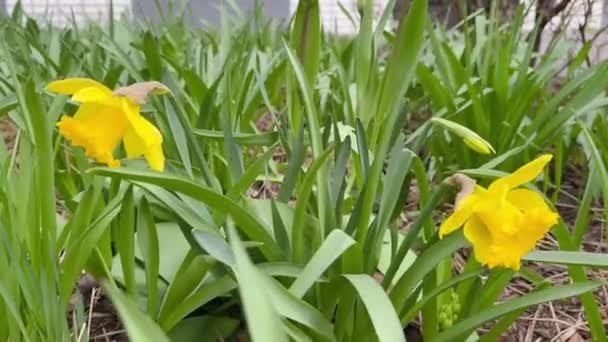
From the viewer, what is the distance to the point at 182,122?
0.85 metres

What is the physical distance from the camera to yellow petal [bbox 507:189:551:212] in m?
0.70

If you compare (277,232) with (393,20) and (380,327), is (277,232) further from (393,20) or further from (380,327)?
(393,20)

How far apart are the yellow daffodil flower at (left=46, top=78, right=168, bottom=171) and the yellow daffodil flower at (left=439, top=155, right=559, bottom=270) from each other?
0.92 feet

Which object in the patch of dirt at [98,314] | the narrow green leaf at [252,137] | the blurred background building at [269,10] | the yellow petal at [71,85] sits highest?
the yellow petal at [71,85]

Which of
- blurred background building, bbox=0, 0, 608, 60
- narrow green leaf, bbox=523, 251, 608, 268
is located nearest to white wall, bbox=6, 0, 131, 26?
blurred background building, bbox=0, 0, 608, 60

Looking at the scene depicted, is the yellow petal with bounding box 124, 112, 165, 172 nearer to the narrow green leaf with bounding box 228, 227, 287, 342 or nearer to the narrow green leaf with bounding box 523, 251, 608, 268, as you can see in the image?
the narrow green leaf with bounding box 228, 227, 287, 342

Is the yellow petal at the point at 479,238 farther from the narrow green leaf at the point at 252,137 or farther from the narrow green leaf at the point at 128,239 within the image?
the narrow green leaf at the point at 252,137

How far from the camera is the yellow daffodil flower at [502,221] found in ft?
2.15

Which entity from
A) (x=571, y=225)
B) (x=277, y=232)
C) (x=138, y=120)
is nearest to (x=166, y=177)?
(x=138, y=120)

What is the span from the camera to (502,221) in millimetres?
663

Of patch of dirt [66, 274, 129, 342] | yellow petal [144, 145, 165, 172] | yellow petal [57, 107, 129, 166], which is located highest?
yellow petal [57, 107, 129, 166]

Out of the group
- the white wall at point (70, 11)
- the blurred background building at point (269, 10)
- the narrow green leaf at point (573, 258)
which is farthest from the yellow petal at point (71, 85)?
the blurred background building at point (269, 10)

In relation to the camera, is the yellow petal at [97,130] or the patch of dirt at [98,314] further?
the patch of dirt at [98,314]

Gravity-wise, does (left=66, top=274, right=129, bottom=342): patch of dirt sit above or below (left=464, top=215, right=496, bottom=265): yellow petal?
below
